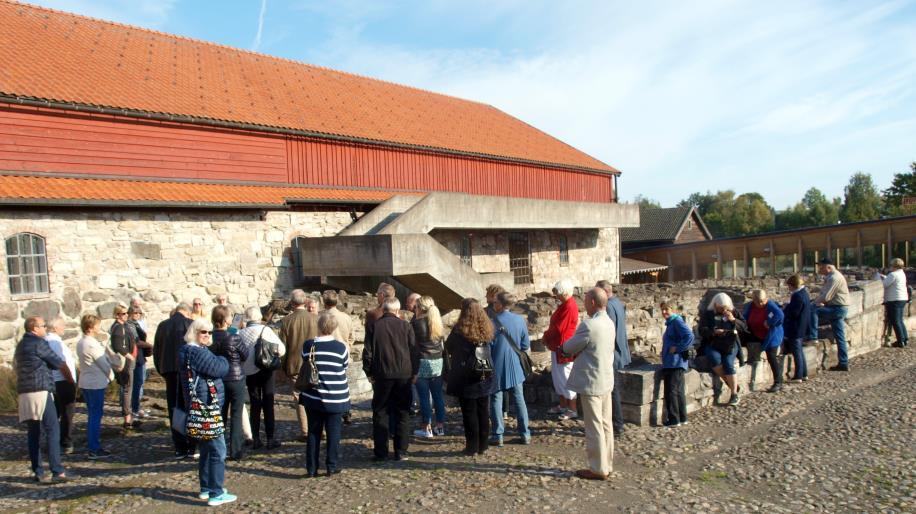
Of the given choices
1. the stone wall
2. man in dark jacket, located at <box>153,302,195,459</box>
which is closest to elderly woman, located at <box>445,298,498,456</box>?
man in dark jacket, located at <box>153,302,195,459</box>

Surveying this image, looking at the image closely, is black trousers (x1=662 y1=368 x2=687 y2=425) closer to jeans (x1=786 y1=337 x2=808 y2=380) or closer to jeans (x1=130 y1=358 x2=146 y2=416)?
jeans (x1=786 y1=337 x2=808 y2=380)

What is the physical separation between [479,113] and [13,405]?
73.0 feet

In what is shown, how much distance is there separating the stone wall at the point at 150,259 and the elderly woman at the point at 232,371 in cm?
706

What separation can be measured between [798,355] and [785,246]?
26.7m

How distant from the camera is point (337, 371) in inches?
231

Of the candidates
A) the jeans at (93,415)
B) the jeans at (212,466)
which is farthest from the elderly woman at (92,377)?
the jeans at (212,466)

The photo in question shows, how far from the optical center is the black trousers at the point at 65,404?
6629 mm

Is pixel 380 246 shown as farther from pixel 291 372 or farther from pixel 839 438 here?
pixel 839 438

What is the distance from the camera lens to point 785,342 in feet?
31.2

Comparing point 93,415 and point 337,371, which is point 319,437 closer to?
point 337,371

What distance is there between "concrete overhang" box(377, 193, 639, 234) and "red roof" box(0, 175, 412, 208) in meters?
2.30

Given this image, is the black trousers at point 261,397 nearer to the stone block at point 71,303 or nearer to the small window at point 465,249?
the stone block at point 71,303

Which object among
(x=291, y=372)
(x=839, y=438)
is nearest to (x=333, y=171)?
(x=291, y=372)

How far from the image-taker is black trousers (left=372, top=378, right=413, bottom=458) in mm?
6355
